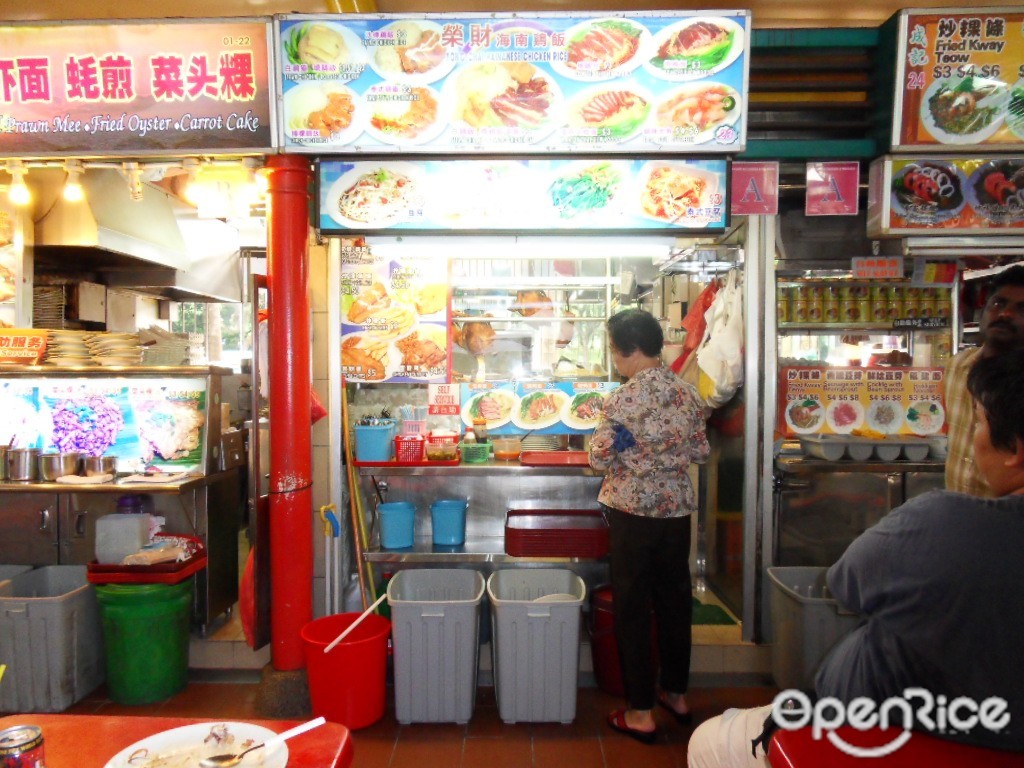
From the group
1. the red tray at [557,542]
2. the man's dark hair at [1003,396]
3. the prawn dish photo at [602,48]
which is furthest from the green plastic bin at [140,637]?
the man's dark hair at [1003,396]

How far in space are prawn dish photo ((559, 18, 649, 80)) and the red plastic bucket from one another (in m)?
3.31

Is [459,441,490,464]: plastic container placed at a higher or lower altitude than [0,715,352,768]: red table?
higher

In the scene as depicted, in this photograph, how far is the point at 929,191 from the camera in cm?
370

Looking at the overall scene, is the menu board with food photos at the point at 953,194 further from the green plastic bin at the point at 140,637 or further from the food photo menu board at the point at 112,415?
the green plastic bin at the point at 140,637

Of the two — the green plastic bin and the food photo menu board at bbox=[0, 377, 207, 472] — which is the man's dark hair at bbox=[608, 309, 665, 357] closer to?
the food photo menu board at bbox=[0, 377, 207, 472]

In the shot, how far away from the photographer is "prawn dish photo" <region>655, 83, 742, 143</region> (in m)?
3.53

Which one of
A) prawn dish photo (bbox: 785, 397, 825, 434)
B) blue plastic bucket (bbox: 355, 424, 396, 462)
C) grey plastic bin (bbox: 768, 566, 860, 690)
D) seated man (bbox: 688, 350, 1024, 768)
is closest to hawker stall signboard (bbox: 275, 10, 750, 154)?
blue plastic bucket (bbox: 355, 424, 396, 462)

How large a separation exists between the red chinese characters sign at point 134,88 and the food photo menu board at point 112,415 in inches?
61.1

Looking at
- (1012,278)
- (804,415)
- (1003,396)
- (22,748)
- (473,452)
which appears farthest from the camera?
(804,415)

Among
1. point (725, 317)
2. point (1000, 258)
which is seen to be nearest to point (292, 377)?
point (725, 317)

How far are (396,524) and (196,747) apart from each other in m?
2.57

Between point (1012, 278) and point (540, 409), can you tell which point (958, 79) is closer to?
point (1012, 278)

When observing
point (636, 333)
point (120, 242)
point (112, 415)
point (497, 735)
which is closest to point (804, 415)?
point (636, 333)

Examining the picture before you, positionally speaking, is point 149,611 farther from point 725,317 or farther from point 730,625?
point 725,317
